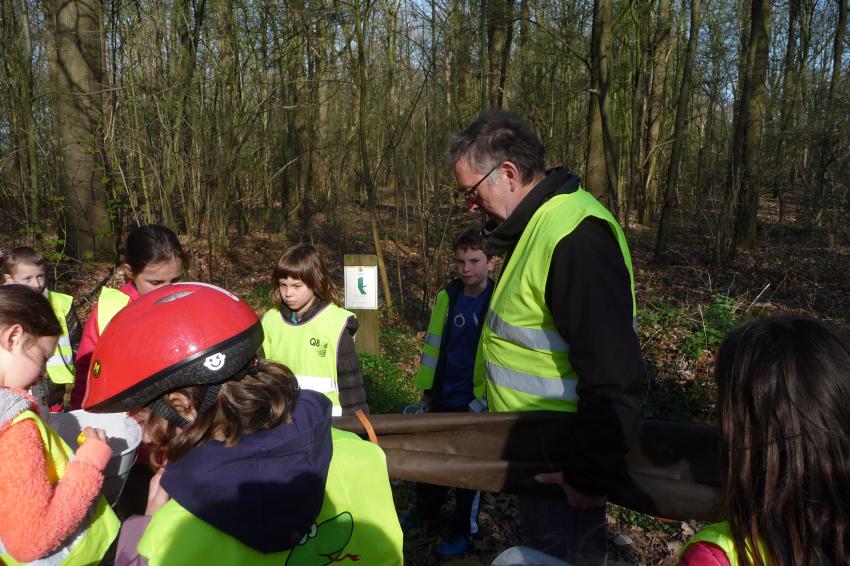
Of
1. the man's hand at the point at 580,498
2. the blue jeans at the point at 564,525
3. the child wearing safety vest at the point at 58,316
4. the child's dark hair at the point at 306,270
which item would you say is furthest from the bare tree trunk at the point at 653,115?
the man's hand at the point at 580,498

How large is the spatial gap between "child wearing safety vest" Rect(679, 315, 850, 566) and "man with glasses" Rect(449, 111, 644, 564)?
0.58 m

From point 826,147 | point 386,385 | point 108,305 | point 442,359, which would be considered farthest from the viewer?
point 826,147

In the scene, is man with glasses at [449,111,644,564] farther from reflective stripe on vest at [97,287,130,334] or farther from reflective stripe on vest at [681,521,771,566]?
reflective stripe on vest at [97,287,130,334]

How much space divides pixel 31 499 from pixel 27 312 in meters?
0.79

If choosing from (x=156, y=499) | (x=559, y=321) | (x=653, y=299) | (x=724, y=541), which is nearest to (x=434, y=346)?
(x=559, y=321)

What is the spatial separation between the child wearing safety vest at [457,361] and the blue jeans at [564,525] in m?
1.51

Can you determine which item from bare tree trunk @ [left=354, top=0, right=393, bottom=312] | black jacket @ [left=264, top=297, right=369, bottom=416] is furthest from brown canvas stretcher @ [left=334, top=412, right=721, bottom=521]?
bare tree trunk @ [left=354, top=0, right=393, bottom=312]

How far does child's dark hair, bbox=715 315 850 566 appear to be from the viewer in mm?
1282

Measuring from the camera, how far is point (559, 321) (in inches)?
86.3

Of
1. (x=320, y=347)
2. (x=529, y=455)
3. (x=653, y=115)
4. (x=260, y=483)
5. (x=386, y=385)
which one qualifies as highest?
(x=653, y=115)

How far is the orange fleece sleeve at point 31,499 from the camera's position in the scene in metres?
1.78

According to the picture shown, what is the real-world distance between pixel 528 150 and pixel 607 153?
889 cm

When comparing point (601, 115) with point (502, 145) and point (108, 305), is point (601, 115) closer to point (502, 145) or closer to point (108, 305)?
point (502, 145)

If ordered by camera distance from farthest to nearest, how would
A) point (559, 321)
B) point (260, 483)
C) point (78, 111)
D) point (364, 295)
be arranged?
A: point (78, 111) → point (364, 295) → point (559, 321) → point (260, 483)
